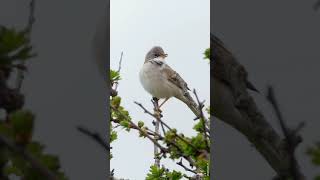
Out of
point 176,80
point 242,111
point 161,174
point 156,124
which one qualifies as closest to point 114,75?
point 156,124

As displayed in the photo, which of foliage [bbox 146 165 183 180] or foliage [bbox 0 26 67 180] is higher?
foliage [bbox 146 165 183 180]

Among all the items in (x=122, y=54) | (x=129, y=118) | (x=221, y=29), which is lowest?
(x=221, y=29)

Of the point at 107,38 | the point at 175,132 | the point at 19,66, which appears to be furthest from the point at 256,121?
the point at 175,132

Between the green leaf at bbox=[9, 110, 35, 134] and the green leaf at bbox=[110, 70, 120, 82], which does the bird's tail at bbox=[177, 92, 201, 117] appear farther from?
the green leaf at bbox=[9, 110, 35, 134]

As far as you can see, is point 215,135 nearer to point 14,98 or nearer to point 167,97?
point 14,98

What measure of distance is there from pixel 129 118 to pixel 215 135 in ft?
2.39

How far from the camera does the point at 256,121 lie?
0.85 feet

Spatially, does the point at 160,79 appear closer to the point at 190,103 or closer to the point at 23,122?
the point at 190,103

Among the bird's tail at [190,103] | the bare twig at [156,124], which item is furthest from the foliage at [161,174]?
the bird's tail at [190,103]

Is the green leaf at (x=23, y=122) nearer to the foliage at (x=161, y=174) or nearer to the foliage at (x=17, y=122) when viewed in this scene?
the foliage at (x=17, y=122)

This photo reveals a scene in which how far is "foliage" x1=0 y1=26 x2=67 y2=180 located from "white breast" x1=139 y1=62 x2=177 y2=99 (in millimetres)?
1424

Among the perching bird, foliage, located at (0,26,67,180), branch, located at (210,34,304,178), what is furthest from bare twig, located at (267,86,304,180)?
the perching bird

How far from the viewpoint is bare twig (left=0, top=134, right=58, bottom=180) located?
0.10m

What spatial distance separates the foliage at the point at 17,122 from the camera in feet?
0.35
